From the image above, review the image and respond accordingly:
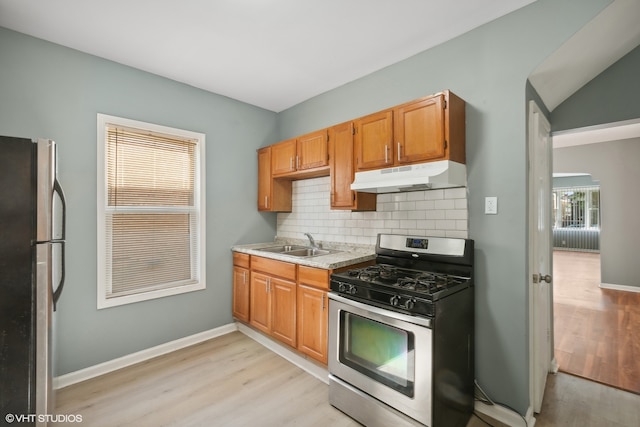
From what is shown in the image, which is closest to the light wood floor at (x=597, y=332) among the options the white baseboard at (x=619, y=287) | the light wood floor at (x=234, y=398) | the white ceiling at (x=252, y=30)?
the white baseboard at (x=619, y=287)

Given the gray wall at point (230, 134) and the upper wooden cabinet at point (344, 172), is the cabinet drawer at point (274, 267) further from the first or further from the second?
the upper wooden cabinet at point (344, 172)

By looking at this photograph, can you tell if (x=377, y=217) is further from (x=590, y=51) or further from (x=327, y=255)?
(x=590, y=51)

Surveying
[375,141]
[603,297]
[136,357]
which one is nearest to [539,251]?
[375,141]

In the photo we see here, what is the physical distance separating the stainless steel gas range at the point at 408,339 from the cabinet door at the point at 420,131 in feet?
2.14

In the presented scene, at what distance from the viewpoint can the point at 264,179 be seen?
12.0ft

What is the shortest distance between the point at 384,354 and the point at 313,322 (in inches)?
29.9

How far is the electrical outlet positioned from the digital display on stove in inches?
18.6

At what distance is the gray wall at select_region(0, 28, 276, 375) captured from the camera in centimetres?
229

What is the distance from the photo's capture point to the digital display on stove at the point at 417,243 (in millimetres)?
2354

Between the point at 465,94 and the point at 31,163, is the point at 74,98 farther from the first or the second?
the point at 465,94

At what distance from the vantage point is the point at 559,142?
17.6 feet

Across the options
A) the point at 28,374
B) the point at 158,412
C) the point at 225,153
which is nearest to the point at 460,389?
the point at 158,412

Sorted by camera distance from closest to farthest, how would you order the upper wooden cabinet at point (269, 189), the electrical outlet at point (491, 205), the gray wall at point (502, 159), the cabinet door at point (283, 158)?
1. the gray wall at point (502, 159)
2. the electrical outlet at point (491, 205)
3. the cabinet door at point (283, 158)
4. the upper wooden cabinet at point (269, 189)

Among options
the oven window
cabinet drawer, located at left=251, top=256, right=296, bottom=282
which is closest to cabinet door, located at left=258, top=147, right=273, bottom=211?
cabinet drawer, located at left=251, top=256, right=296, bottom=282
